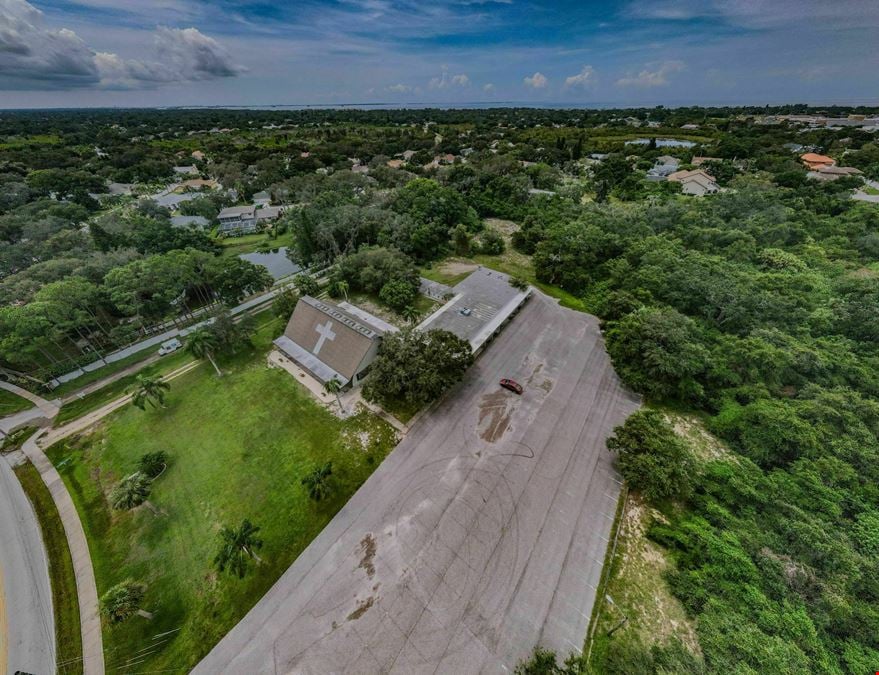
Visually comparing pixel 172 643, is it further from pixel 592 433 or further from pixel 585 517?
pixel 592 433

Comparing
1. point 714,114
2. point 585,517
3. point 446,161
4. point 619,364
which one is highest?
point 714,114

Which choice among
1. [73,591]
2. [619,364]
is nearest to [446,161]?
[619,364]

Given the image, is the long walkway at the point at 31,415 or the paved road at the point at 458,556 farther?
the long walkway at the point at 31,415

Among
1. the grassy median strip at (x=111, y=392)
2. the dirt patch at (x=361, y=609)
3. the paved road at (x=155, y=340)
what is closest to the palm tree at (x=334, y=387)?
the dirt patch at (x=361, y=609)

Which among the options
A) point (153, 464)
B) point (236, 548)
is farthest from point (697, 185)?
point (153, 464)

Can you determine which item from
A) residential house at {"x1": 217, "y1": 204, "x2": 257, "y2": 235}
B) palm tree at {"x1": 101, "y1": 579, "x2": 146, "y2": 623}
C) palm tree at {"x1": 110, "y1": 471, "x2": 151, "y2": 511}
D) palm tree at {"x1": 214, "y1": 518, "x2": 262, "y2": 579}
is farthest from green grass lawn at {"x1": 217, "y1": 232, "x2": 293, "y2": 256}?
palm tree at {"x1": 214, "y1": 518, "x2": 262, "y2": 579}

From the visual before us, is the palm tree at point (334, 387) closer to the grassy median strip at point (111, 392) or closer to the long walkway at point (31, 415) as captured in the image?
the grassy median strip at point (111, 392)

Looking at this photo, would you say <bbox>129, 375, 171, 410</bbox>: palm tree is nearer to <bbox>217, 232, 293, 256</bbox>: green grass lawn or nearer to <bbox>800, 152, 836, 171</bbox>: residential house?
<bbox>217, 232, 293, 256</bbox>: green grass lawn
